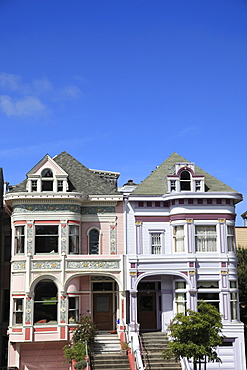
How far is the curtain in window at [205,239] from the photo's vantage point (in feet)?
95.9

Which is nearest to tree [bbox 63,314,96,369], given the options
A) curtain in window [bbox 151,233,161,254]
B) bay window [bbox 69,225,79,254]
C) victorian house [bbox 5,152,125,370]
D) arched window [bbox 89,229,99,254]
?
victorian house [bbox 5,152,125,370]

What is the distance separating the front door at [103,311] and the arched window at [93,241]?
99.8 inches

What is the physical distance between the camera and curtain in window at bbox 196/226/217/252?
95.9ft

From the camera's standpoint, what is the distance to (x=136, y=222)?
2980 cm

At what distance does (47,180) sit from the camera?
2936cm

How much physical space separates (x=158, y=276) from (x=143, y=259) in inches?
75.7

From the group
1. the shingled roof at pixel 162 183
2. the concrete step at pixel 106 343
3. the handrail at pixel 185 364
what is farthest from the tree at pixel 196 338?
the shingled roof at pixel 162 183

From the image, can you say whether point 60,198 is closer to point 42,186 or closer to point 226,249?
point 42,186

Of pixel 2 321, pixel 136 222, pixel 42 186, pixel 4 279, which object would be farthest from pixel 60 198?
pixel 2 321

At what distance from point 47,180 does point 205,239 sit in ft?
31.5

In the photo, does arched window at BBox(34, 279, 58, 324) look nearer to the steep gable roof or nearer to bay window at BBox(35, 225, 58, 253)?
bay window at BBox(35, 225, 58, 253)

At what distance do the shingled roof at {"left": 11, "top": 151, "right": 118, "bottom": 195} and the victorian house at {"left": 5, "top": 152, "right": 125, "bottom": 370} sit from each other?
11cm

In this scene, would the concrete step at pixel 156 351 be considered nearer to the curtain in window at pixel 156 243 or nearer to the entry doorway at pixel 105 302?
the entry doorway at pixel 105 302

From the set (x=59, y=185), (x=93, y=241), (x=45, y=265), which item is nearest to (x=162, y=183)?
(x=93, y=241)
